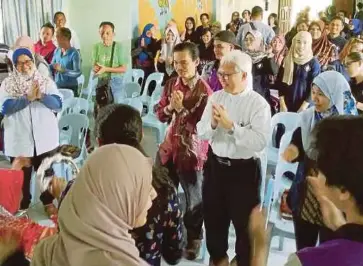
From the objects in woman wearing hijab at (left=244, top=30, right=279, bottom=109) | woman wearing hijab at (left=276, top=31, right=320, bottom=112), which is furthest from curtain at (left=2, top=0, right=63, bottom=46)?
woman wearing hijab at (left=276, top=31, right=320, bottom=112)

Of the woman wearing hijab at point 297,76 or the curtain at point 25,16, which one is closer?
the woman wearing hijab at point 297,76

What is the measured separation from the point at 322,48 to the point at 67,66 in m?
2.58

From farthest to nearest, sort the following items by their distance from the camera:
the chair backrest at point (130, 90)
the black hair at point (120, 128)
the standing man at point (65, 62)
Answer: the chair backrest at point (130, 90) → the standing man at point (65, 62) → the black hair at point (120, 128)

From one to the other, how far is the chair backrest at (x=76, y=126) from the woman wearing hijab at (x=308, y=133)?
6.01ft

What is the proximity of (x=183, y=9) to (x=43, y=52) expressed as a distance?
14.0 ft

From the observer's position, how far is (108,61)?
16.0ft

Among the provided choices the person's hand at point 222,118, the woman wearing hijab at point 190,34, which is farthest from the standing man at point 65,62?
the woman wearing hijab at point 190,34

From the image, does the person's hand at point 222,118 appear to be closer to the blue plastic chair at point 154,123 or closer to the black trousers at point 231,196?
the black trousers at point 231,196

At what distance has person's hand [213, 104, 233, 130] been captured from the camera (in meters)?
2.32

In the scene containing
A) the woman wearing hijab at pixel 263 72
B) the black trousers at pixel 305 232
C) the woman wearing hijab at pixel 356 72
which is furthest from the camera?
the woman wearing hijab at pixel 263 72

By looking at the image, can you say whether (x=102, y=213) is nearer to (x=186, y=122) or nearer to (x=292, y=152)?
(x=292, y=152)

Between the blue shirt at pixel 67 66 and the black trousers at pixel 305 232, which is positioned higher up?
the blue shirt at pixel 67 66

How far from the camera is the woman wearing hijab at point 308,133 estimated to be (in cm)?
220

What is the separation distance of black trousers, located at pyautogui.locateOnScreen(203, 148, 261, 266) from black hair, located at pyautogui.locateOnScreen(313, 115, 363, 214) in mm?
1165
